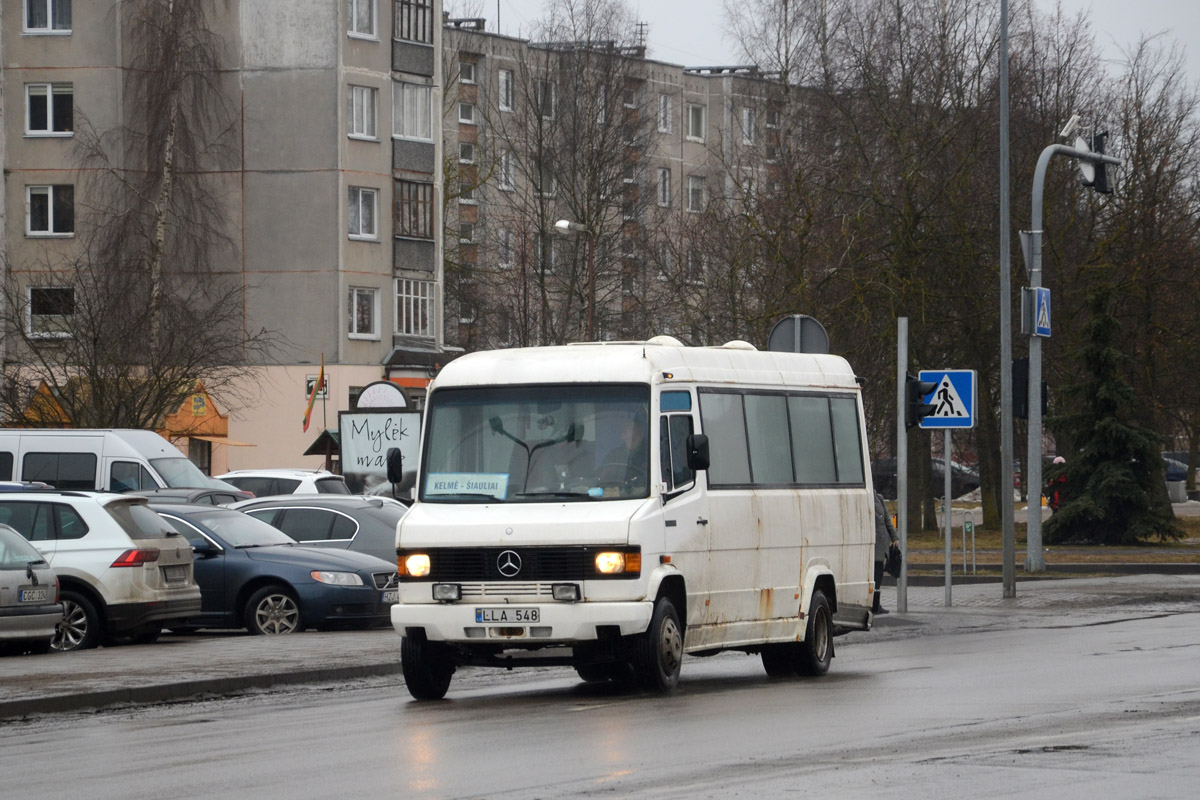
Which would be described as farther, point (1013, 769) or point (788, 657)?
point (788, 657)

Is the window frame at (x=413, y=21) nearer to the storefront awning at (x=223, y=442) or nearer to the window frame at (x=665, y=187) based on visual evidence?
the storefront awning at (x=223, y=442)

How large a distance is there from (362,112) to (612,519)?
180 ft

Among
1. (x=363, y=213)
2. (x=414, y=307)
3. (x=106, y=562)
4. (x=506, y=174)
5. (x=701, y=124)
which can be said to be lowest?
(x=106, y=562)

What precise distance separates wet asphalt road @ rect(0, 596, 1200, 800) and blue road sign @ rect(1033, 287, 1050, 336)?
1281 centimetres

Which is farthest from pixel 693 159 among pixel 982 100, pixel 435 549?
pixel 435 549

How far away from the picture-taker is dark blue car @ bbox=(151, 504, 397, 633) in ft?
74.2

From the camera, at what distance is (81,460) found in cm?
3212

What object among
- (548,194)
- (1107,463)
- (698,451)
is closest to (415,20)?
(548,194)

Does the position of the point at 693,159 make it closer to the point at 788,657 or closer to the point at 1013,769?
the point at 788,657

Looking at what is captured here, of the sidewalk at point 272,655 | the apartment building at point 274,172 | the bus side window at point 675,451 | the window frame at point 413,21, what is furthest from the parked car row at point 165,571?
the window frame at point 413,21

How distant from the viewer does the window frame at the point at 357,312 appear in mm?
67000

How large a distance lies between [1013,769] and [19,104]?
60.2 meters

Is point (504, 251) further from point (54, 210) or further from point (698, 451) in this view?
point (698, 451)

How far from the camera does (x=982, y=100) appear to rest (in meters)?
48.0
